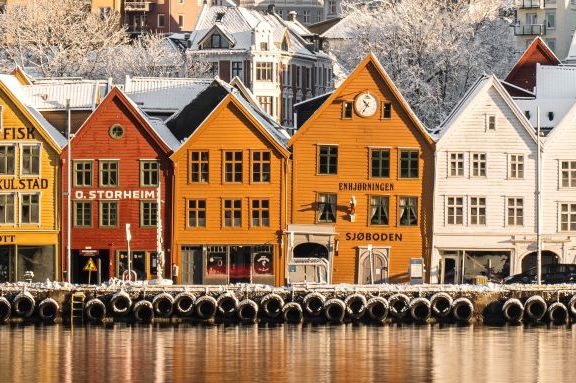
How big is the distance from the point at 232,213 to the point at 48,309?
20079mm

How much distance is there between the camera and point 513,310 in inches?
4498

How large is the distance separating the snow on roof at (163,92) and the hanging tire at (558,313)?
30.9 m

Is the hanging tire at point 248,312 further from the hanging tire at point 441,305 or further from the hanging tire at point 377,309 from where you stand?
the hanging tire at point 441,305

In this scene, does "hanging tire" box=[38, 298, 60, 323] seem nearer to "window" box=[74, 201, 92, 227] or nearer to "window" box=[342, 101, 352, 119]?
"window" box=[74, 201, 92, 227]

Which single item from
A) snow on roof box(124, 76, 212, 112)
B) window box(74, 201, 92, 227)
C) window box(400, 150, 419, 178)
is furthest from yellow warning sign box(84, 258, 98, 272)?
window box(400, 150, 419, 178)

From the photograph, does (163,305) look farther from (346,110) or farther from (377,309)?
(346,110)

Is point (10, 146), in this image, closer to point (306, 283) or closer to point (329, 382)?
point (306, 283)

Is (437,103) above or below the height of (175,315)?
above

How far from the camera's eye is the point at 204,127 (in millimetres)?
130375

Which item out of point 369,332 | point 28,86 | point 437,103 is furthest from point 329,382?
point 437,103

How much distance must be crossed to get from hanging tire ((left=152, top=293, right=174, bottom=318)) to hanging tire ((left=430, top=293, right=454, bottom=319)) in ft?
41.4

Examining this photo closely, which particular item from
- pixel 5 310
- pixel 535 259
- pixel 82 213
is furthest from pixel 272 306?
pixel 535 259

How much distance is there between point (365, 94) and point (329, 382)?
42.3 metres

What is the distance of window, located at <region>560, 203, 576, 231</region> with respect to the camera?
13150cm
